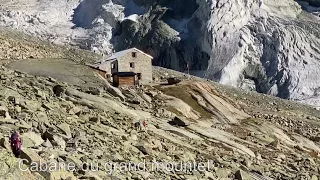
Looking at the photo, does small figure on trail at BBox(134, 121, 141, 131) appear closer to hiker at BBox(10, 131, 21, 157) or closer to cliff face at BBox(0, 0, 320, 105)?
hiker at BBox(10, 131, 21, 157)

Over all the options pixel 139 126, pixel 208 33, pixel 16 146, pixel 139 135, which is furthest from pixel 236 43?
pixel 16 146

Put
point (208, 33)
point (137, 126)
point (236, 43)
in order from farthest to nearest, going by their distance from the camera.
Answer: point (208, 33) < point (236, 43) < point (137, 126)

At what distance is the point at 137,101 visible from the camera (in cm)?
3819

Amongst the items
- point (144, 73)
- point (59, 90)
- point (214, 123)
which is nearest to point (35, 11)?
point (144, 73)

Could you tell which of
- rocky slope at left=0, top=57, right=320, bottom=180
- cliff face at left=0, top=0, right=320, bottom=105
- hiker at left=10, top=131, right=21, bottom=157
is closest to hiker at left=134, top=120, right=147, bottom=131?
rocky slope at left=0, top=57, right=320, bottom=180

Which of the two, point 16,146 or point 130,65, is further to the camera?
point 130,65

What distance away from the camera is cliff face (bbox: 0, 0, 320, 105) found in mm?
103250

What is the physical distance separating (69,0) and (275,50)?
148ft

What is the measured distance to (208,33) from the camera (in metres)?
108

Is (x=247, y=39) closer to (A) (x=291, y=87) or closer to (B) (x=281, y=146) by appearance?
(A) (x=291, y=87)

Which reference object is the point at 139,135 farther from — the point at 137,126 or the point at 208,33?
the point at 208,33

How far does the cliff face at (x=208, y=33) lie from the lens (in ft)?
339

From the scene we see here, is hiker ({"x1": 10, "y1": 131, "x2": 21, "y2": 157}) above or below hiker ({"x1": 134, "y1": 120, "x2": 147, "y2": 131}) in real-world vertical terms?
above

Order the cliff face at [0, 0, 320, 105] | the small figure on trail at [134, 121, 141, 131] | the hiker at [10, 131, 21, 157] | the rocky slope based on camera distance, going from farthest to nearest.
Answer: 1. the cliff face at [0, 0, 320, 105]
2. the small figure on trail at [134, 121, 141, 131]
3. the rocky slope
4. the hiker at [10, 131, 21, 157]
